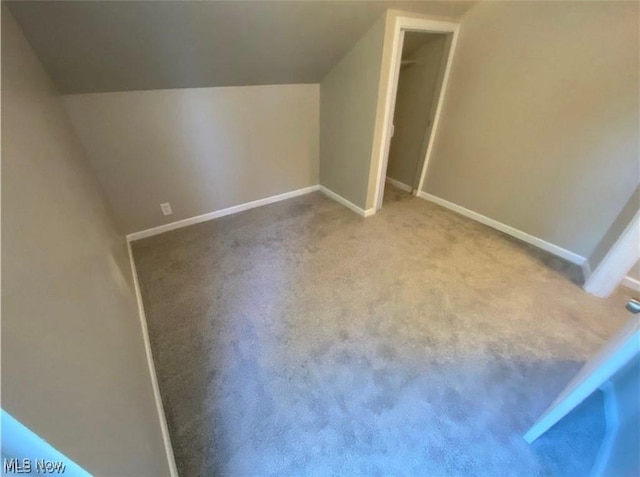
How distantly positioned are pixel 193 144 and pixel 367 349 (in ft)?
7.11

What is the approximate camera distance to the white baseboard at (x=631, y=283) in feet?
6.51

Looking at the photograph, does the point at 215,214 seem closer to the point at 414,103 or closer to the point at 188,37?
the point at 188,37

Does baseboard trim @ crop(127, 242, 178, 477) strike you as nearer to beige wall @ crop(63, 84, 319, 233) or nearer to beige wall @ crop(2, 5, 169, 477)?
beige wall @ crop(2, 5, 169, 477)

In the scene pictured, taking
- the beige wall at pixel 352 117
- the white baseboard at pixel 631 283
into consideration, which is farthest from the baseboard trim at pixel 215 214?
the white baseboard at pixel 631 283

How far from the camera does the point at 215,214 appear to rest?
9.17 feet

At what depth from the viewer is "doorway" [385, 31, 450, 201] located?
260cm

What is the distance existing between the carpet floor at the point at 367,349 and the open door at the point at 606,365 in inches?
14.0

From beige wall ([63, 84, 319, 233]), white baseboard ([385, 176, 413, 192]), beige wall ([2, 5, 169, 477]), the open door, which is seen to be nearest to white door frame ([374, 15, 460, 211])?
white baseboard ([385, 176, 413, 192])

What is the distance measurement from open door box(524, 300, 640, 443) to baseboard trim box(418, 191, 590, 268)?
1603 millimetres

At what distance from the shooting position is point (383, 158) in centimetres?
264

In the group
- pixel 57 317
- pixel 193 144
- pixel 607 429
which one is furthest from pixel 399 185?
pixel 57 317

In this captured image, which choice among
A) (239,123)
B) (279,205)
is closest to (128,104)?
(239,123)

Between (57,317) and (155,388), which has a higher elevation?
(57,317)

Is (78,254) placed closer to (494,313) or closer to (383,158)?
(494,313)
